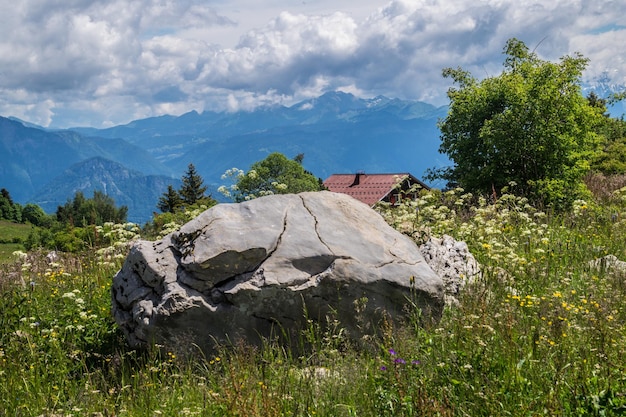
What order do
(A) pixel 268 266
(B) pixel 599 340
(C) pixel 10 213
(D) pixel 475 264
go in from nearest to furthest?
(B) pixel 599 340 → (A) pixel 268 266 → (D) pixel 475 264 → (C) pixel 10 213

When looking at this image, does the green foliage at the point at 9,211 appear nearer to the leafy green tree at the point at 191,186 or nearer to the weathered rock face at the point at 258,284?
the leafy green tree at the point at 191,186

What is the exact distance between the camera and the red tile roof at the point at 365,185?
90825 millimetres

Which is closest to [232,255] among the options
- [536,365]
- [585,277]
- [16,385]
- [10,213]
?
[16,385]

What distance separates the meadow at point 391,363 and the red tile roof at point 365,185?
3202 inches

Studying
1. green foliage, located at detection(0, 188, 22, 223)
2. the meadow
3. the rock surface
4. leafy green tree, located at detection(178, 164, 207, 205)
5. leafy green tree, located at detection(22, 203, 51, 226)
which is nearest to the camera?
the meadow

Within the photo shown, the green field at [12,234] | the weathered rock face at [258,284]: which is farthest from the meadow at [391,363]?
the green field at [12,234]

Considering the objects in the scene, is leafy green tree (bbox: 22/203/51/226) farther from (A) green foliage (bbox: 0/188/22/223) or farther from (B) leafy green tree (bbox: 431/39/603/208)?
(B) leafy green tree (bbox: 431/39/603/208)

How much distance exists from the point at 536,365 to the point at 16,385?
15.2ft

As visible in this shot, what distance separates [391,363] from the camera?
457cm

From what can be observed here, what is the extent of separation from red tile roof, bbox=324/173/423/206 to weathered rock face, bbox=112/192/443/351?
81603mm

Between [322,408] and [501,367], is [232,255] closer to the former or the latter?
A: [322,408]

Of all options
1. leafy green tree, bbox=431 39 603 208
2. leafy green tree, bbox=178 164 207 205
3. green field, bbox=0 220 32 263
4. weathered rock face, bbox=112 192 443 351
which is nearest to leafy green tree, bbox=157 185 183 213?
leafy green tree, bbox=178 164 207 205

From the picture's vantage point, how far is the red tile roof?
3576 inches

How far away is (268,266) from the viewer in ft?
21.3
